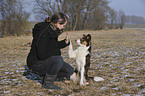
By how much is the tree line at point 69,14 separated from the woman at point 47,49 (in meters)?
15.1

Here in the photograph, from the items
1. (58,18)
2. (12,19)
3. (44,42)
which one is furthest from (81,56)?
(12,19)

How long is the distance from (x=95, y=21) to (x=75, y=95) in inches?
1821

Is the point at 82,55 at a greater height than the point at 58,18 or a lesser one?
lesser

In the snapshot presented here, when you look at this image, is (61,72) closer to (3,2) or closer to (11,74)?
(11,74)

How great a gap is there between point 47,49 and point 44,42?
0.18 metres

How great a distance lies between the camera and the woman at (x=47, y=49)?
3170 mm

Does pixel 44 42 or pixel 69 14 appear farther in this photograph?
pixel 69 14

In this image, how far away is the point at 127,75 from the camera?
14.2 feet

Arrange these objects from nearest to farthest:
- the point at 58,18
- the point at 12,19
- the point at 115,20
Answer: the point at 58,18 < the point at 12,19 < the point at 115,20

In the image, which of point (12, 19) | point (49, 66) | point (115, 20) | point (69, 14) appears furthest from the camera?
point (115, 20)

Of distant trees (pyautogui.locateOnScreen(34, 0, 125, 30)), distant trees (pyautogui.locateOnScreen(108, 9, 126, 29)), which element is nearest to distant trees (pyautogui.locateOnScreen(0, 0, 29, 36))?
distant trees (pyautogui.locateOnScreen(34, 0, 125, 30))

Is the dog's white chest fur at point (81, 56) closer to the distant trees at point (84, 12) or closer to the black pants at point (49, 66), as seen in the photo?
the black pants at point (49, 66)

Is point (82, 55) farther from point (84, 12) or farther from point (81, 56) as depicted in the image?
point (84, 12)

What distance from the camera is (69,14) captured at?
3862cm
